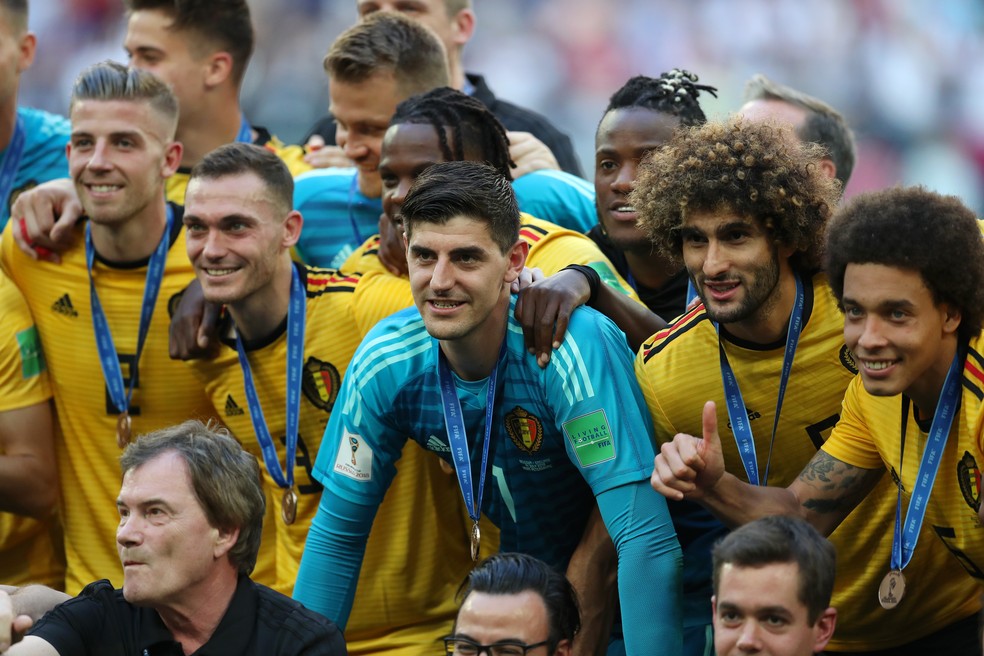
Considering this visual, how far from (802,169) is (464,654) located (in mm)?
1983

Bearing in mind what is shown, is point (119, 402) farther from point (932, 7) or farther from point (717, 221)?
point (932, 7)

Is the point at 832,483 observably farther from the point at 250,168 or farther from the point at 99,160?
the point at 99,160

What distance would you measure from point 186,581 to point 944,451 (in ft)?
7.50

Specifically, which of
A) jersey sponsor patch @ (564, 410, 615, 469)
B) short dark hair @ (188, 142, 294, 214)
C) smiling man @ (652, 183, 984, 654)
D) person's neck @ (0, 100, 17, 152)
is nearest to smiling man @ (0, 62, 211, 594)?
short dark hair @ (188, 142, 294, 214)

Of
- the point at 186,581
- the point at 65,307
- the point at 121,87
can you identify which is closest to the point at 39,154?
the point at 121,87

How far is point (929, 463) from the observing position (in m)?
4.80

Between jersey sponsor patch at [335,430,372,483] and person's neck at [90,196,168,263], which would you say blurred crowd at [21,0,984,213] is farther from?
jersey sponsor patch at [335,430,372,483]

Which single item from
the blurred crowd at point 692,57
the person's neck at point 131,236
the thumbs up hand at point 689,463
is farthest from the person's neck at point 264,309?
the blurred crowd at point 692,57

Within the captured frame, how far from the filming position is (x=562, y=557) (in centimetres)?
559

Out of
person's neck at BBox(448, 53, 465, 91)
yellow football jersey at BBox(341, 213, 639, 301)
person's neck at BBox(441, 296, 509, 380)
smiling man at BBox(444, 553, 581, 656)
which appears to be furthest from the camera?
person's neck at BBox(448, 53, 465, 91)

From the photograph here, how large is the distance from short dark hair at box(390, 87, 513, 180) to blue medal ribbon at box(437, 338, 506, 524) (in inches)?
43.0

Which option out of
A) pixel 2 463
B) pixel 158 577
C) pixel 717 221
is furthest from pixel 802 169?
pixel 2 463

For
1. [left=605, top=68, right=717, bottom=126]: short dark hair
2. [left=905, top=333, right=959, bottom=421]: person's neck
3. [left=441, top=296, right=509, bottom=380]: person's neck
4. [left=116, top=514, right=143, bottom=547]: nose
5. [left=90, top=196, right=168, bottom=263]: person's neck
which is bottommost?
[left=116, top=514, right=143, bottom=547]: nose

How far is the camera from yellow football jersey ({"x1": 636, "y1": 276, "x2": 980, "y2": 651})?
5.32 metres
